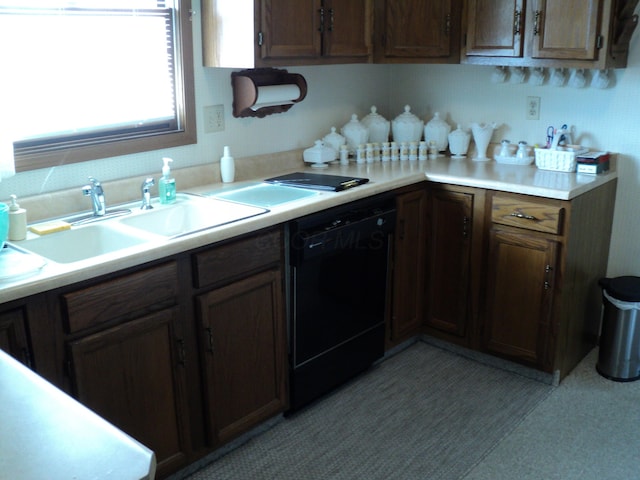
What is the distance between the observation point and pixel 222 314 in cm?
233

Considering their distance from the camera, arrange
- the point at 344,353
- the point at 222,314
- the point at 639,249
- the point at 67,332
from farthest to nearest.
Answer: the point at 639,249, the point at 344,353, the point at 222,314, the point at 67,332

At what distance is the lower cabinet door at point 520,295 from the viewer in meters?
2.86

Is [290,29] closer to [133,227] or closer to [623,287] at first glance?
[133,227]

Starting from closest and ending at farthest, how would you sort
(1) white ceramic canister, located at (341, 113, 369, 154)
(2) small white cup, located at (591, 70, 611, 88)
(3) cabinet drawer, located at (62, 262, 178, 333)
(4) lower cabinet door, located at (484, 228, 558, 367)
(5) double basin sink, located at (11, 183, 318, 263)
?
(3) cabinet drawer, located at (62, 262, 178, 333) < (5) double basin sink, located at (11, 183, 318, 263) < (4) lower cabinet door, located at (484, 228, 558, 367) < (2) small white cup, located at (591, 70, 611, 88) < (1) white ceramic canister, located at (341, 113, 369, 154)

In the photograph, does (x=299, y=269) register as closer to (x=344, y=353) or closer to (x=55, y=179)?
(x=344, y=353)

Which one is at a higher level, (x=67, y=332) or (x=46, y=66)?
(x=46, y=66)

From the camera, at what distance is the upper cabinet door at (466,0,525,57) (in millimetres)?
2953

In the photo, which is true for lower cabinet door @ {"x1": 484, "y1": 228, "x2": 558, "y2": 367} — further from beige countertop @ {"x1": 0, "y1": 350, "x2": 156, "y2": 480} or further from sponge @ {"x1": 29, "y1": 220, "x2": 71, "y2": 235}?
beige countertop @ {"x1": 0, "y1": 350, "x2": 156, "y2": 480}

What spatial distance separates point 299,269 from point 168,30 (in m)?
1.11

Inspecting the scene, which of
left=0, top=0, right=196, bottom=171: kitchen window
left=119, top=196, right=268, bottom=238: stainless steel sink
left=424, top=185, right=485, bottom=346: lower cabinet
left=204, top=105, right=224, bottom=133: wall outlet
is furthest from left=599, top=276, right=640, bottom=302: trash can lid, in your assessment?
left=0, top=0, right=196, bottom=171: kitchen window

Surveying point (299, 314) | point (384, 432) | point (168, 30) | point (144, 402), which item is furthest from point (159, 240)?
point (384, 432)

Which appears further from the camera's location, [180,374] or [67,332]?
[180,374]

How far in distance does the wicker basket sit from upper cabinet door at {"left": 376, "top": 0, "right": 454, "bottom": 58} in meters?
0.66

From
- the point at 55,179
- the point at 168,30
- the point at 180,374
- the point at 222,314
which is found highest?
the point at 168,30
